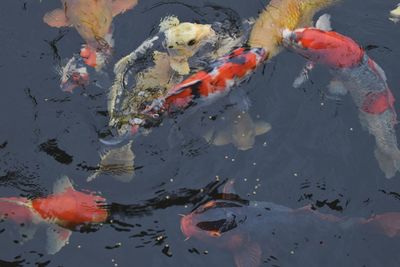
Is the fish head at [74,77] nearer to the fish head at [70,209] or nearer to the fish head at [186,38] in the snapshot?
the fish head at [186,38]

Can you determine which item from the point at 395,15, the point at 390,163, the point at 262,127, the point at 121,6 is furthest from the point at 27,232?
the point at 395,15

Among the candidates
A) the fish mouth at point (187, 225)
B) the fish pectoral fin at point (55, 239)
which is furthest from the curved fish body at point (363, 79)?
the fish pectoral fin at point (55, 239)

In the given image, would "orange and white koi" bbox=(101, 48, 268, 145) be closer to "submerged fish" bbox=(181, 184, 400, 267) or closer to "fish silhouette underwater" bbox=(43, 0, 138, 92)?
"fish silhouette underwater" bbox=(43, 0, 138, 92)

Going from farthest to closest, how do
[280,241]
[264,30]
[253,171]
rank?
1. [264,30]
2. [253,171]
3. [280,241]

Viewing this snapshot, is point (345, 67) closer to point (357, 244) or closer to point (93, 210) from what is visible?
point (357, 244)

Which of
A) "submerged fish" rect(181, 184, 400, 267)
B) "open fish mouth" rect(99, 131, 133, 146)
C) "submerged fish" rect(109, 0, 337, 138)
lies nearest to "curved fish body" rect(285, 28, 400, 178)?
"submerged fish" rect(109, 0, 337, 138)

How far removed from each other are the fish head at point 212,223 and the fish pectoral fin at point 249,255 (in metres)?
0.21

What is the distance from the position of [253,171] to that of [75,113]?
2334 millimetres

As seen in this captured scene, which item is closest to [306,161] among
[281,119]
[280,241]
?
[281,119]

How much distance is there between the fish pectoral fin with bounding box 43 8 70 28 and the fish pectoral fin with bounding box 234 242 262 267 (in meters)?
3.78

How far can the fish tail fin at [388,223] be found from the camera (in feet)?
22.3

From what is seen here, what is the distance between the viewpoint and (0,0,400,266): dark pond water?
6953mm

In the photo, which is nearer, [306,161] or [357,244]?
[357,244]

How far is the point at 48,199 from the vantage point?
6.94 m
